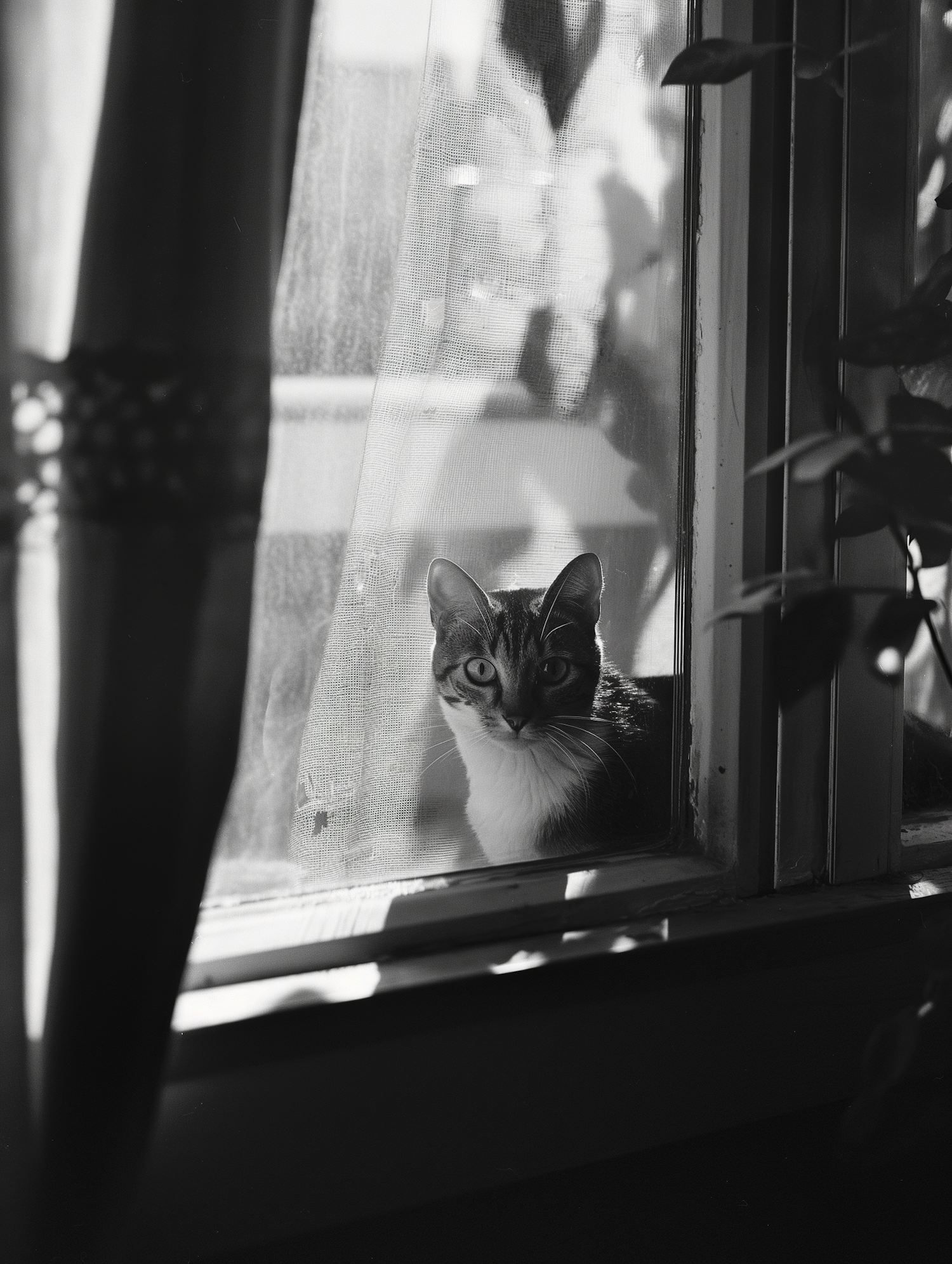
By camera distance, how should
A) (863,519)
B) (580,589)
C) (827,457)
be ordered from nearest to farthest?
(827,457), (863,519), (580,589)

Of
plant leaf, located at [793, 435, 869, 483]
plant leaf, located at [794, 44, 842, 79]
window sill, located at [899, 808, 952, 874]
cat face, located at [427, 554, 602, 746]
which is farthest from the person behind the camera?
window sill, located at [899, 808, 952, 874]

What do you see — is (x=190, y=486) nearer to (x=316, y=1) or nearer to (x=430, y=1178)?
(x=316, y=1)

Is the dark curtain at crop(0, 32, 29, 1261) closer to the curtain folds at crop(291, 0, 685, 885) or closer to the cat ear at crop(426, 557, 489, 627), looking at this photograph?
the curtain folds at crop(291, 0, 685, 885)

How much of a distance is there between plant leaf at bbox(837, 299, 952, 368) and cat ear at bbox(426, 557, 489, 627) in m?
0.44

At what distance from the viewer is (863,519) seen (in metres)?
0.63

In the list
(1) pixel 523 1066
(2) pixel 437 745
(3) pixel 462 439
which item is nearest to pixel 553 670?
(2) pixel 437 745

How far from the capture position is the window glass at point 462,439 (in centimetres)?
85

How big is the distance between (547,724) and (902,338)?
0.58m

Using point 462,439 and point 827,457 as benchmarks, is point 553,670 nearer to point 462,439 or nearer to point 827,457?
point 462,439

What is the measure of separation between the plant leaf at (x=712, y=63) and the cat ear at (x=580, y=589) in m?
0.43

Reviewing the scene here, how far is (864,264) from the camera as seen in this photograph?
95cm

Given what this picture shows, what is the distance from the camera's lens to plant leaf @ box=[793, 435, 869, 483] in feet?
1.71

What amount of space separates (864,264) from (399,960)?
78cm

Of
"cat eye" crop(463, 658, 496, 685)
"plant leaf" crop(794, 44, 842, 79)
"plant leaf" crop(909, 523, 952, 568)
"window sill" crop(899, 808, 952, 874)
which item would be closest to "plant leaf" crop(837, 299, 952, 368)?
"plant leaf" crop(909, 523, 952, 568)
